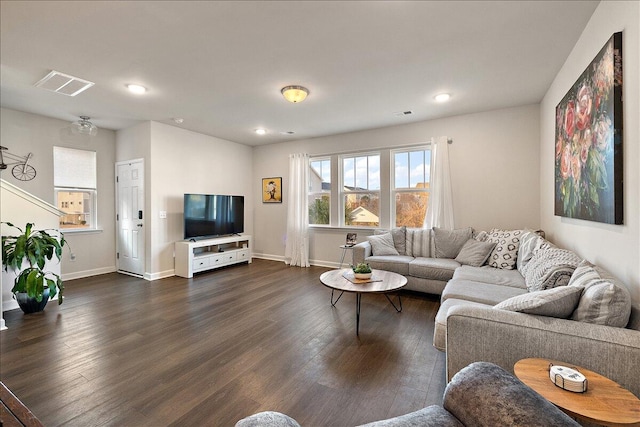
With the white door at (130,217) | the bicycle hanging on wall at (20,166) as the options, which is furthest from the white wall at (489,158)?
the bicycle hanging on wall at (20,166)

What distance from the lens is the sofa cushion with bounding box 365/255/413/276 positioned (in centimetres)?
383

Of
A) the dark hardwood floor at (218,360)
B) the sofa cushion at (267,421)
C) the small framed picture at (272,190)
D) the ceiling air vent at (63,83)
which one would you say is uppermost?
the ceiling air vent at (63,83)

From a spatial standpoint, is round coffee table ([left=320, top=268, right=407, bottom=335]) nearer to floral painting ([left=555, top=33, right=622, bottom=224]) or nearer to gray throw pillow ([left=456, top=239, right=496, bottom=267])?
gray throw pillow ([left=456, top=239, right=496, bottom=267])

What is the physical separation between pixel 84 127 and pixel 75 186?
1.02m

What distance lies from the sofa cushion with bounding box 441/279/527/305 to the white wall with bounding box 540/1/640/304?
63 centimetres

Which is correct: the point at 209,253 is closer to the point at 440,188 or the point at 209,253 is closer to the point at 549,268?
the point at 440,188

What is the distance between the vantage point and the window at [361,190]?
204 inches

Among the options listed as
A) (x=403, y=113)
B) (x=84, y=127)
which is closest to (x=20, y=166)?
(x=84, y=127)

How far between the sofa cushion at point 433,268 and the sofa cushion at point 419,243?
370 millimetres

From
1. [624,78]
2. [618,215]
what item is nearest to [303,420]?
[618,215]

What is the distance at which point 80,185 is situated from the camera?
4.75m

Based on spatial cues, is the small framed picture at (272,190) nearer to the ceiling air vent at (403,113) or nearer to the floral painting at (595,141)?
the ceiling air vent at (403,113)

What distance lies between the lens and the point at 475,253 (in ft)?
11.7

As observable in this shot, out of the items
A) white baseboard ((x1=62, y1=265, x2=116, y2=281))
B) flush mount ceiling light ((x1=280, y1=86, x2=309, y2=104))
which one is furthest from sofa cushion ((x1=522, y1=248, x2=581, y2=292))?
white baseboard ((x1=62, y1=265, x2=116, y2=281))
